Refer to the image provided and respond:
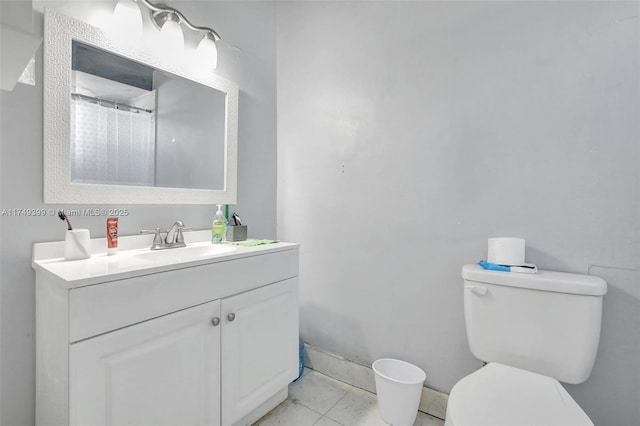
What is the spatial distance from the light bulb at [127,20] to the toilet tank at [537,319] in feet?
5.67

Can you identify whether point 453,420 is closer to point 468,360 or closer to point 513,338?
point 513,338

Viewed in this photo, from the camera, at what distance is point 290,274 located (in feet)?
5.12

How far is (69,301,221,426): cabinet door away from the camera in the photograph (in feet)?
2.81

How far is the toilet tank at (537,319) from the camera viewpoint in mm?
1059

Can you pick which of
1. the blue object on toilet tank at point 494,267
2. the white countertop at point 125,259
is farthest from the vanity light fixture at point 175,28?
the blue object on toilet tank at point 494,267

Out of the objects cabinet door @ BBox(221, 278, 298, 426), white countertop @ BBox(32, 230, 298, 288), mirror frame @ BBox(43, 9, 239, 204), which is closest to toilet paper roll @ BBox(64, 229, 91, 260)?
white countertop @ BBox(32, 230, 298, 288)

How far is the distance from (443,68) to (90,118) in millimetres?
1569

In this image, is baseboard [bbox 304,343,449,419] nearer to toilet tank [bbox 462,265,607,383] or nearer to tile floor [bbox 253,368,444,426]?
tile floor [bbox 253,368,444,426]

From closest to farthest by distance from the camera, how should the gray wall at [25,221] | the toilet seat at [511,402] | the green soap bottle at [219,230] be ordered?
the toilet seat at [511,402], the gray wall at [25,221], the green soap bottle at [219,230]

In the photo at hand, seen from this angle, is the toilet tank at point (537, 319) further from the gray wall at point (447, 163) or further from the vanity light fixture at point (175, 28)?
the vanity light fixture at point (175, 28)

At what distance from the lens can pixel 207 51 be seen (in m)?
1.59

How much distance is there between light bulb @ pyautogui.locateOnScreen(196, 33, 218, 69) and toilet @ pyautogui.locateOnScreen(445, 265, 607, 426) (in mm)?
1595

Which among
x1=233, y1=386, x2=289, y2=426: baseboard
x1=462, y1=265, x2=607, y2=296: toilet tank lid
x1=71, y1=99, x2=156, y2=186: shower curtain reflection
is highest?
x1=71, y1=99, x2=156, y2=186: shower curtain reflection

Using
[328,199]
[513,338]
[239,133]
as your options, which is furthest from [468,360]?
[239,133]
